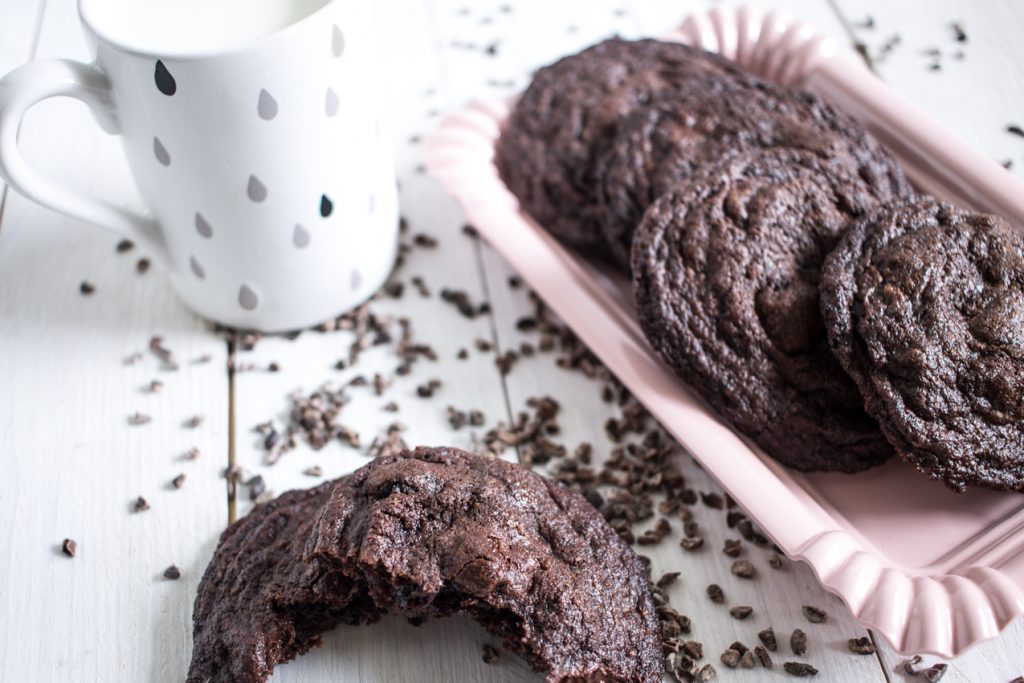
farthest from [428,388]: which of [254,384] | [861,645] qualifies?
[861,645]

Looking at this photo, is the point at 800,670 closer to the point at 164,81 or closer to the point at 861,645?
the point at 861,645

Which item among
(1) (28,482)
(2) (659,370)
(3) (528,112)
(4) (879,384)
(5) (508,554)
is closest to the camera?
(5) (508,554)

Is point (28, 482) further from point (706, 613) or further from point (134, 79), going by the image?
point (706, 613)

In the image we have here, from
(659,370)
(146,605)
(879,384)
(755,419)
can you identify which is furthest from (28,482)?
(879,384)

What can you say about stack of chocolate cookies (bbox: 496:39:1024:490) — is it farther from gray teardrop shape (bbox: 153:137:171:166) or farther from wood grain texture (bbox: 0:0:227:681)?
wood grain texture (bbox: 0:0:227:681)

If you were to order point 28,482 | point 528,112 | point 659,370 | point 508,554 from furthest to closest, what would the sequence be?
1. point 528,112
2. point 28,482
3. point 659,370
4. point 508,554

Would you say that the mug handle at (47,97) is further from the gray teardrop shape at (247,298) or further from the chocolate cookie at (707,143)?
the chocolate cookie at (707,143)
